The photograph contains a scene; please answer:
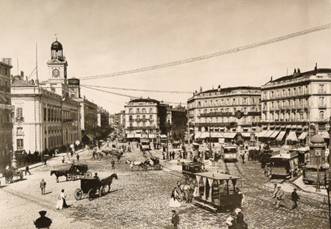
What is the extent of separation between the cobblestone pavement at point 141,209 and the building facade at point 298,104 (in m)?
34.9

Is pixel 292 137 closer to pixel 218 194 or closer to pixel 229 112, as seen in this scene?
pixel 229 112

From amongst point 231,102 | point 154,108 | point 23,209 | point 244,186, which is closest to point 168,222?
point 23,209

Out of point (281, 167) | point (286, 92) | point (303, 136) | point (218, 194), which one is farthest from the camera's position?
point (286, 92)

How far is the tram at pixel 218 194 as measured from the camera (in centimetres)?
1881

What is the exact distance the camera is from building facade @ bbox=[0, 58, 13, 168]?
3978 cm

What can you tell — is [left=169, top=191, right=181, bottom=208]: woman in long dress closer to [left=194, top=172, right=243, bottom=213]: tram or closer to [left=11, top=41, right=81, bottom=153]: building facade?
[left=194, top=172, right=243, bottom=213]: tram

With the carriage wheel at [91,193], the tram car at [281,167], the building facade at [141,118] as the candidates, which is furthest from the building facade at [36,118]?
the building facade at [141,118]

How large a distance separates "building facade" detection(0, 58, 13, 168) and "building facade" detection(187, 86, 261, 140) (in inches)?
1657

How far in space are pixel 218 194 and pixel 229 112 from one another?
64080 millimetres

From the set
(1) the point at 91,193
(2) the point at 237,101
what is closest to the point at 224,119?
(2) the point at 237,101

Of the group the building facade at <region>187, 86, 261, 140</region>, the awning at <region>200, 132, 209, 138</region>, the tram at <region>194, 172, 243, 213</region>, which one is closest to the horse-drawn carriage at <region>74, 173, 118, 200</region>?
the tram at <region>194, 172, 243, 213</region>

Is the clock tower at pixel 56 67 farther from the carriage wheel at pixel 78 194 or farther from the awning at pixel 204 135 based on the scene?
the carriage wheel at pixel 78 194

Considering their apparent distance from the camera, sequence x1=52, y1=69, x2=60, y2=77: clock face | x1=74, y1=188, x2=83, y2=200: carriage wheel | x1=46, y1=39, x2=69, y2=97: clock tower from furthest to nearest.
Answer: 1. x1=52, y1=69, x2=60, y2=77: clock face
2. x1=46, y1=39, x2=69, y2=97: clock tower
3. x1=74, y1=188, x2=83, y2=200: carriage wheel

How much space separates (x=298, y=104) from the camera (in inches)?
2520
